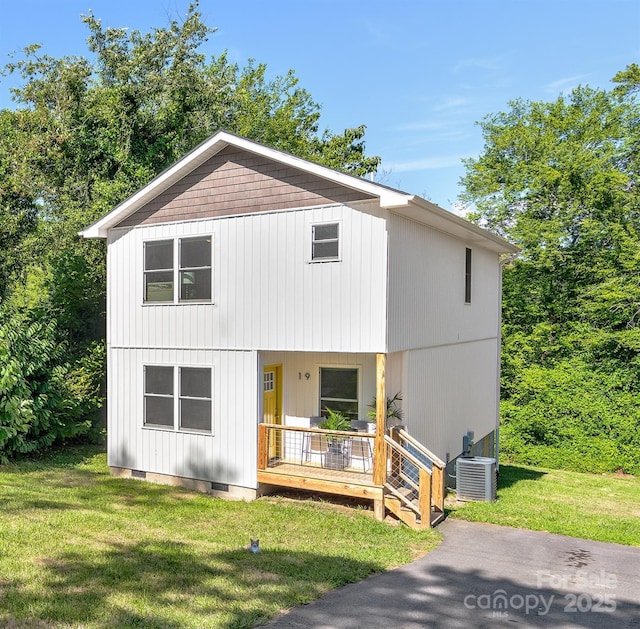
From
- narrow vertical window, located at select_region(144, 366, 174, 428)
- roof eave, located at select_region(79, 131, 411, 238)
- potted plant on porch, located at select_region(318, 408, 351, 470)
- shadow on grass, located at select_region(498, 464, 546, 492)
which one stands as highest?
roof eave, located at select_region(79, 131, 411, 238)

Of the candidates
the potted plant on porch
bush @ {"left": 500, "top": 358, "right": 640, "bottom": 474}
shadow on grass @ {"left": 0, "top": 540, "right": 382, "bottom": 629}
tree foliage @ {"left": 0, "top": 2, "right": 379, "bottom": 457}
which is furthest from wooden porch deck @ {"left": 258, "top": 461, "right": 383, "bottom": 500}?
bush @ {"left": 500, "top": 358, "right": 640, "bottom": 474}

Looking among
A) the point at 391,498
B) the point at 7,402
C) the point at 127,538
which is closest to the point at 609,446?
the point at 391,498

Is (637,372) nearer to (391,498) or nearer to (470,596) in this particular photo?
(391,498)

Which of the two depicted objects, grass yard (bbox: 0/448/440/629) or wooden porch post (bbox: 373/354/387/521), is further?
wooden porch post (bbox: 373/354/387/521)

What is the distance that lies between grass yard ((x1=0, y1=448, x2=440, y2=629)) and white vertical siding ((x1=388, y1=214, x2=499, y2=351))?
3.37m

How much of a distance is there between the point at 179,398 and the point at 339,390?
3.31 metres

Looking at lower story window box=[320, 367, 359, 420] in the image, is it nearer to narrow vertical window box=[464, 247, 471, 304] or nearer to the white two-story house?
the white two-story house

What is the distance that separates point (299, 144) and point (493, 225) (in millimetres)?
10871

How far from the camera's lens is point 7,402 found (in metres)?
12.5

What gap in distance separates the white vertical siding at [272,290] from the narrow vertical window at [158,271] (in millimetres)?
157

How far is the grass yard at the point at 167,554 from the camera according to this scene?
5852 mm

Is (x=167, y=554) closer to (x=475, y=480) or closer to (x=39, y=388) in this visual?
(x=475, y=480)

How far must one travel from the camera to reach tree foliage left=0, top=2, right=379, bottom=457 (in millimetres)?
17703

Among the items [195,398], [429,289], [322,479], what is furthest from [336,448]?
[429,289]
